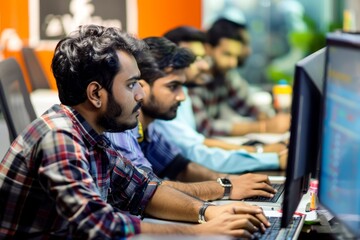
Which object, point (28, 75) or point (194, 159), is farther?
point (28, 75)

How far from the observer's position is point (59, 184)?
190 centimetres

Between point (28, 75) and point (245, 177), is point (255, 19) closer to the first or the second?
point (28, 75)

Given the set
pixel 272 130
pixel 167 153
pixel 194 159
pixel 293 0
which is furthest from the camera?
pixel 293 0

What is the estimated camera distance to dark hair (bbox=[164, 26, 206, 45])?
4219mm

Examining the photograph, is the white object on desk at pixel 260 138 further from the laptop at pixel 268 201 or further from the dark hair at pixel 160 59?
the laptop at pixel 268 201

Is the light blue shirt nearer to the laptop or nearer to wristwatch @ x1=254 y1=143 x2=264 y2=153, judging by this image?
wristwatch @ x1=254 y1=143 x2=264 y2=153

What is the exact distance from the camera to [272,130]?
4.76 m

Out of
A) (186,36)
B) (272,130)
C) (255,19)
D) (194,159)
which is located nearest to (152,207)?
(194,159)

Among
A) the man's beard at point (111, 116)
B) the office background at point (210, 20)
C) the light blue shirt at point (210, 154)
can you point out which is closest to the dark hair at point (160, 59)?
the light blue shirt at point (210, 154)

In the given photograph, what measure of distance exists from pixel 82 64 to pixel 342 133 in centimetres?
67

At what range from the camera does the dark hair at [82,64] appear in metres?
2.10

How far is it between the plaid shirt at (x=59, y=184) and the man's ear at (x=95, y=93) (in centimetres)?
5

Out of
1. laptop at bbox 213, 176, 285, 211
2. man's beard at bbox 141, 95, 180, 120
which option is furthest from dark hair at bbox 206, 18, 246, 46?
laptop at bbox 213, 176, 285, 211

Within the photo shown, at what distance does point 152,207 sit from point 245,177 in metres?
0.47
